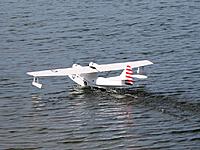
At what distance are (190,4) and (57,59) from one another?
32.9 meters

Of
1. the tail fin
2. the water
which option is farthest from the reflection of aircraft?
the water

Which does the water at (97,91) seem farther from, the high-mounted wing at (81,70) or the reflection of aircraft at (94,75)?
the high-mounted wing at (81,70)

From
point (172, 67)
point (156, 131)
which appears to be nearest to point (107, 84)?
point (172, 67)

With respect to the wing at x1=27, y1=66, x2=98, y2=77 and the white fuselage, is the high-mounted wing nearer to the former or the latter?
the wing at x1=27, y1=66, x2=98, y2=77

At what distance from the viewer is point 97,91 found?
45.8 metres

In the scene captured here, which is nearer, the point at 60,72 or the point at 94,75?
the point at 60,72

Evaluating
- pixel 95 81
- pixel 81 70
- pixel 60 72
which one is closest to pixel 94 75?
pixel 95 81

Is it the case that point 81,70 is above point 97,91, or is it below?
above

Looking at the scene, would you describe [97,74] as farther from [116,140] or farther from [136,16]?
[136,16]

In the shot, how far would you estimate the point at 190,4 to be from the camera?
8281 centimetres

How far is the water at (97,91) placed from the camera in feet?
114

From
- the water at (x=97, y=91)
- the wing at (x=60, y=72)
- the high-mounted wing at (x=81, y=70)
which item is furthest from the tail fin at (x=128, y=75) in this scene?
the wing at (x=60, y=72)

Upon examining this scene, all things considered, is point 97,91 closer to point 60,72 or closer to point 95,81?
point 95,81

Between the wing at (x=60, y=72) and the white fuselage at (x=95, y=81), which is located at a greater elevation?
the wing at (x=60, y=72)
